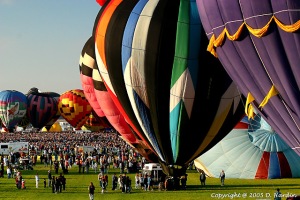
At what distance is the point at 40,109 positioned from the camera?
73.1 metres

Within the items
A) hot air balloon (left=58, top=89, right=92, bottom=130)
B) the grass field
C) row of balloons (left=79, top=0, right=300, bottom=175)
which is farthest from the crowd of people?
hot air balloon (left=58, top=89, right=92, bottom=130)

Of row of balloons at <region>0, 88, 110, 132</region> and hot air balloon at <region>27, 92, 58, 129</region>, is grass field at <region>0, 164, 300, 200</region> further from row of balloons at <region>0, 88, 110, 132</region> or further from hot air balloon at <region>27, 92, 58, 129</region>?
hot air balloon at <region>27, 92, 58, 129</region>

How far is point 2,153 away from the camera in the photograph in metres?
37.6

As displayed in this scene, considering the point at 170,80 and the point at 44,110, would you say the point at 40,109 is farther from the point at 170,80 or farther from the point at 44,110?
the point at 170,80

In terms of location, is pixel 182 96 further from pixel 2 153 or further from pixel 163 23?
pixel 2 153

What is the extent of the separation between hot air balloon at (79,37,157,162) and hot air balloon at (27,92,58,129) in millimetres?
42077

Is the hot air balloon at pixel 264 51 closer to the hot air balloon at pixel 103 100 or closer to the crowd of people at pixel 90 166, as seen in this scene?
the crowd of people at pixel 90 166

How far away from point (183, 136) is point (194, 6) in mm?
4339

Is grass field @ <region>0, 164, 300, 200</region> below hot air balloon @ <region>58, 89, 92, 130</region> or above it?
below

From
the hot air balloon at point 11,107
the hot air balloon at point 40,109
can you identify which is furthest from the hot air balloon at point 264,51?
the hot air balloon at point 40,109

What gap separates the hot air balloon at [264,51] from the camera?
12.4 meters

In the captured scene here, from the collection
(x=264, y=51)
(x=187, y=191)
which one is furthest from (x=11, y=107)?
(x=264, y=51)

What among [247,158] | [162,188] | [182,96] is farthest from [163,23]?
[247,158]

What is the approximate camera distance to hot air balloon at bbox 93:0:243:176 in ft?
62.6
